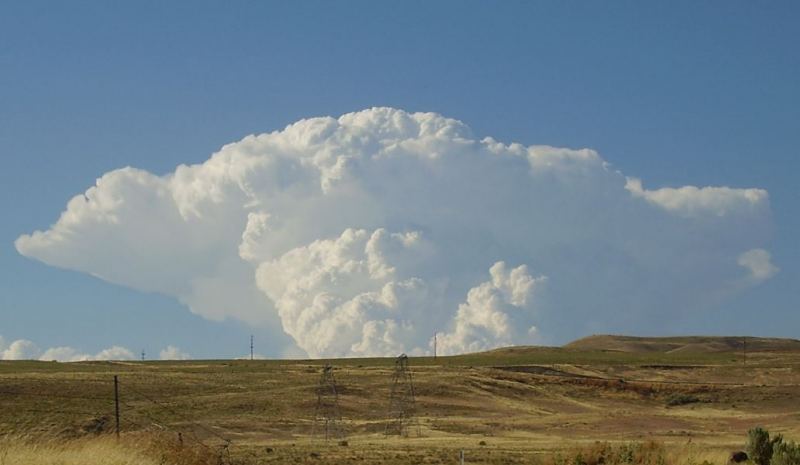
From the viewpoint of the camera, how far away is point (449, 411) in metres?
95.0

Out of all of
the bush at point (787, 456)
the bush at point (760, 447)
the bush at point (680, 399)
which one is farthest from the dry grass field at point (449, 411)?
the bush at point (787, 456)

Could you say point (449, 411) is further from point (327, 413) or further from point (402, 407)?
point (327, 413)

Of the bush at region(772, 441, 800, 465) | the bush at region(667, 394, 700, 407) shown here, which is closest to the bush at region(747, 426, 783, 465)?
the bush at region(772, 441, 800, 465)

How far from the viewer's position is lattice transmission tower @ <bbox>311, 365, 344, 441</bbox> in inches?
2968

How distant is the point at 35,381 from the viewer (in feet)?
306

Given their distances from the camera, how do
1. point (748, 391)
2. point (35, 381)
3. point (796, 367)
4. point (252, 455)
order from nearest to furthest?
1. point (252, 455)
2. point (35, 381)
3. point (748, 391)
4. point (796, 367)

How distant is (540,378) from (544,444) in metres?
55.9

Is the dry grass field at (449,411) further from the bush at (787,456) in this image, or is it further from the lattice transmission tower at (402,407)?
the bush at (787,456)

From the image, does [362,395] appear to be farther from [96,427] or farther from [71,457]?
[71,457]

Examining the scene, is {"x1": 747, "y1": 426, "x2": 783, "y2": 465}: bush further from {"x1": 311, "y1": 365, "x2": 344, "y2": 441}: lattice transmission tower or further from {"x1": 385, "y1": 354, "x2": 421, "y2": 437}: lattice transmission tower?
{"x1": 385, "y1": 354, "x2": 421, "y2": 437}: lattice transmission tower

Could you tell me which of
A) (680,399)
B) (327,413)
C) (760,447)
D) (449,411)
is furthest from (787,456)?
(680,399)

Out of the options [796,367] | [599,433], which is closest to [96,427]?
[599,433]

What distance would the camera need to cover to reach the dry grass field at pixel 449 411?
166ft

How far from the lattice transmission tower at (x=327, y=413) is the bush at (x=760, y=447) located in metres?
37.1
